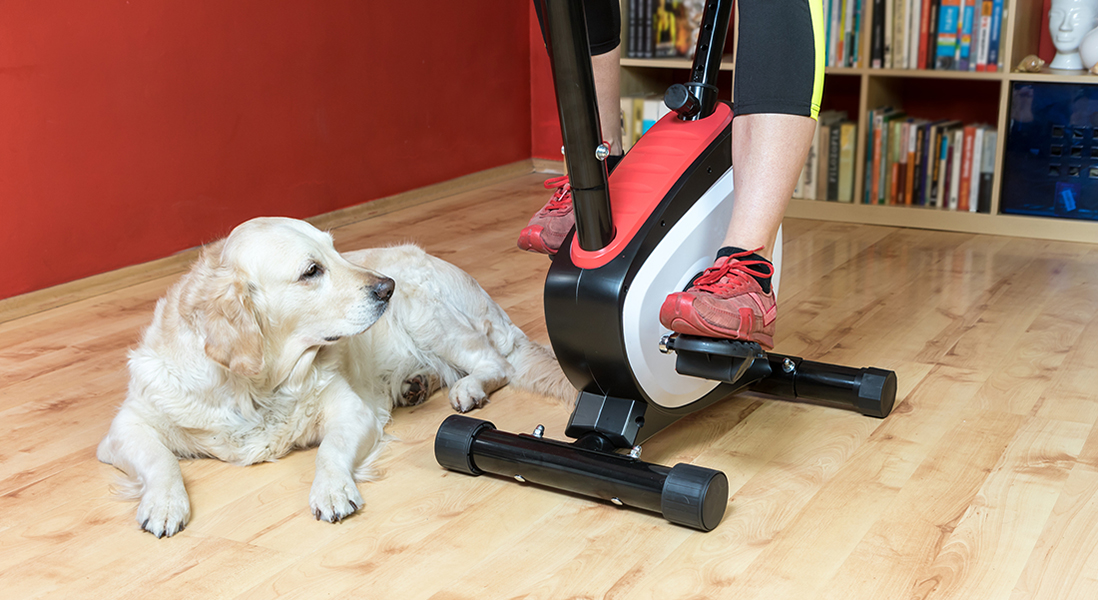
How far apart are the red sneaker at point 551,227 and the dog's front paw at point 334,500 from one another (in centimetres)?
48

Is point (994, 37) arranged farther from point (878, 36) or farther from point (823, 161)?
point (823, 161)

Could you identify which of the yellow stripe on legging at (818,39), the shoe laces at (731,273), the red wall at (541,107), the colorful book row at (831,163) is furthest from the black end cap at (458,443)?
the red wall at (541,107)

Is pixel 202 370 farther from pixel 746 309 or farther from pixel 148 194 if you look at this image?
pixel 148 194

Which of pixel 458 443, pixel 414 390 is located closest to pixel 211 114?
pixel 414 390

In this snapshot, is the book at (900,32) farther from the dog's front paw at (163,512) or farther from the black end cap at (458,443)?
the dog's front paw at (163,512)

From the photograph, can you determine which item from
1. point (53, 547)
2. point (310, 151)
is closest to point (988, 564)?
point (53, 547)

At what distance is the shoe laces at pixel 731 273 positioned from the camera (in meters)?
1.35

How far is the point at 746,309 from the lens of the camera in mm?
1317

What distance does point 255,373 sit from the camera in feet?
4.69

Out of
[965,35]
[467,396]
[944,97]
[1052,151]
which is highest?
[965,35]

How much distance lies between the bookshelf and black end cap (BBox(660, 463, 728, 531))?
2.18 m

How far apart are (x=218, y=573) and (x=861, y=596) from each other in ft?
2.63

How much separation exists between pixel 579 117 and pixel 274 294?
0.54 metres

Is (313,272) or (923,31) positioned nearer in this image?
(313,272)
